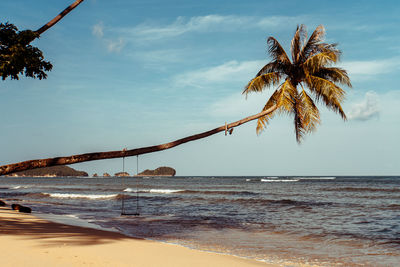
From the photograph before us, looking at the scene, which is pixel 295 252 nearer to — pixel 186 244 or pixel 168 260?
pixel 186 244

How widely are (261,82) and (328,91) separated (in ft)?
7.19

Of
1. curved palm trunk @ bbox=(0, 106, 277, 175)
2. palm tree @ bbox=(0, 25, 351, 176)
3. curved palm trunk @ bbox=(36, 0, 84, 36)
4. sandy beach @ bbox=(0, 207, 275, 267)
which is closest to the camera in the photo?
sandy beach @ bbox=(0, 207, 275, 267)

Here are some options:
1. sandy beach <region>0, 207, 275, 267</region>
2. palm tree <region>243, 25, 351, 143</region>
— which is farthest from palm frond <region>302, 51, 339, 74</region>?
sandy beach <region>0, 207, 275, 267</region>

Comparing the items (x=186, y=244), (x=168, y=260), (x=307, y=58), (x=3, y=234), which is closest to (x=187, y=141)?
(x=168, y=260)

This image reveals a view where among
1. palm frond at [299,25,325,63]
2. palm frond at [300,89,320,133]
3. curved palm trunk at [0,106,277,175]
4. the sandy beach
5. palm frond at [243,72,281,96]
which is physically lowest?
the sandy beach

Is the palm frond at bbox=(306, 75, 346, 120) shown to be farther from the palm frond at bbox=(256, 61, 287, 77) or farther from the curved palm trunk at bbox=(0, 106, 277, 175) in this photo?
the curved palm trunk at bbox=(0, 106, 277, 175)

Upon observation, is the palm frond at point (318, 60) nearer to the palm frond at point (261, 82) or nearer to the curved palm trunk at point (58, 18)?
the palm frond at point (261, 82)

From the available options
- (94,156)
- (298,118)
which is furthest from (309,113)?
(94,156)

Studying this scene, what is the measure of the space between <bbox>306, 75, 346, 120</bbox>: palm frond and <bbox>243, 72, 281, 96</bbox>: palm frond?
1193mm

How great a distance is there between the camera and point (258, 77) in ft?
37.3

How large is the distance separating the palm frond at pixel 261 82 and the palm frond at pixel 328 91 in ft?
3.91

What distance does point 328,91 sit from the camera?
33.6ft

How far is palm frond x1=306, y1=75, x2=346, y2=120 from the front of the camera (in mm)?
10188

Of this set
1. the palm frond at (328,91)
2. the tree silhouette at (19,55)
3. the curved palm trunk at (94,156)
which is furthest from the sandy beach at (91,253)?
the palm frond at (328,91)
